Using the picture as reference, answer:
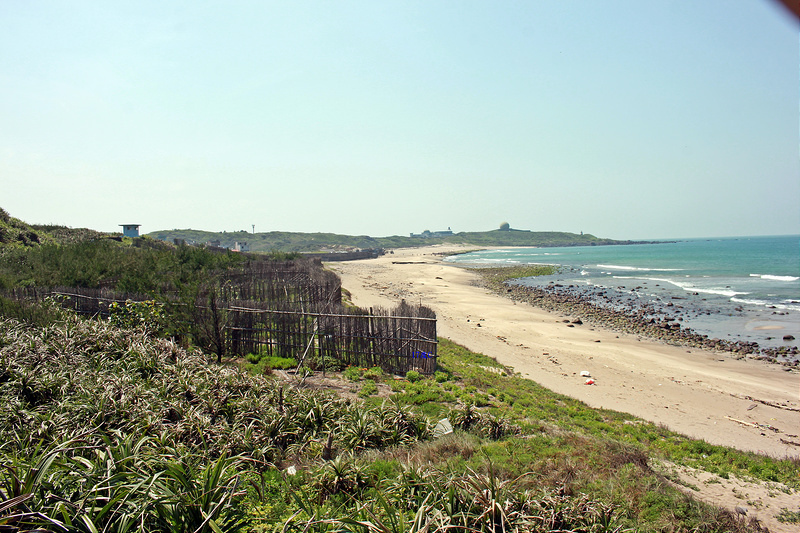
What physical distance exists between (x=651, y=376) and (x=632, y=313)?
13253 mm

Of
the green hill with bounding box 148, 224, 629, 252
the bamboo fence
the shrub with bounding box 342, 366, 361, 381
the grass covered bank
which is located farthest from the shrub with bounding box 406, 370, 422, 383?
the green hill with bounding box 148, 224, 629, 252

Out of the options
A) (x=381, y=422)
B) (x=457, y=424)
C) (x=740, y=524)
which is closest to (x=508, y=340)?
(x=457, y=424)

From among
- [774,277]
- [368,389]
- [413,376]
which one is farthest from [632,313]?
[774,277]

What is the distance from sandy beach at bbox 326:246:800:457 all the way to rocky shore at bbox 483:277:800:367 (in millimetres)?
1119

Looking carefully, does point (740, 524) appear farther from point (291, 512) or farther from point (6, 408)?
point (6, 408)

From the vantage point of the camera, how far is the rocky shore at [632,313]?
1703cm

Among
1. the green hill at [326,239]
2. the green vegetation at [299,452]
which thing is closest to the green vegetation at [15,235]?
the green vegetation at [299,452]

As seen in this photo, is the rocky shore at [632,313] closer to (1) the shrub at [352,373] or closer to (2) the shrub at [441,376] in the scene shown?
(2) the shrub at [441,376]

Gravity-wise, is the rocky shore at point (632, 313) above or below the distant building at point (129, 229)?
below

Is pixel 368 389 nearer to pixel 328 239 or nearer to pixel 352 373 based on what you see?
pixel 352 373

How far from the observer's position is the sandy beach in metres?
9.51

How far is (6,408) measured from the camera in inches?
207

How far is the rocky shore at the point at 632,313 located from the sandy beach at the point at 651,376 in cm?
112

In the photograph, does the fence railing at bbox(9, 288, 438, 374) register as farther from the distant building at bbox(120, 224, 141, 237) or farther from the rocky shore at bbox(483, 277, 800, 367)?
the distant building at bbox(120, 224, 141, 237)
